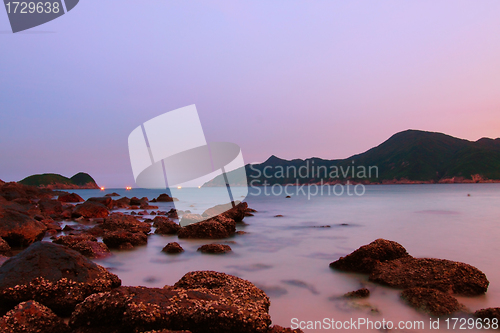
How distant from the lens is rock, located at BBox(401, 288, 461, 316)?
15.1 feet

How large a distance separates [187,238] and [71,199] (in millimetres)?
36916

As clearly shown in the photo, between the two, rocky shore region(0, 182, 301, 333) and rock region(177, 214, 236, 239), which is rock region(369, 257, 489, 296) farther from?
rock region(177, 214, 236, 239)

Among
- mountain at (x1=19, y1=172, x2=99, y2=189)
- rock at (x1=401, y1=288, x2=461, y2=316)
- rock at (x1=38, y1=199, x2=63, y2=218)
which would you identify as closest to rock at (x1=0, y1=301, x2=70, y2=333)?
rock at (x1=401, y1=288, x2=461, y2=316)

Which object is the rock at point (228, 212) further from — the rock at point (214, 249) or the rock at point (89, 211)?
the rock at point (89, 211)

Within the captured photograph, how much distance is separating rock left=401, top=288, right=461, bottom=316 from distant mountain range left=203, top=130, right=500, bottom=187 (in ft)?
300

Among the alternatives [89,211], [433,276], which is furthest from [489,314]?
[89,211]

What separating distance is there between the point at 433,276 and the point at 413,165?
149382 mm

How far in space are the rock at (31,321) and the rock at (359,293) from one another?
4.62 metres

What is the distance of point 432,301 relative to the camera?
15.6 feet

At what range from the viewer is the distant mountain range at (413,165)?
11569cm

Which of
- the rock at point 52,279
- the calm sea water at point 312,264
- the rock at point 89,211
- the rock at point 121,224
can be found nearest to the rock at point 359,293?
the calm sea water at point 312,264

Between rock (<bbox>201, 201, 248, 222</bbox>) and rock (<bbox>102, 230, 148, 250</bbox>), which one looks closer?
rock (<bbox>102, 230, 148, 250</bbox>)

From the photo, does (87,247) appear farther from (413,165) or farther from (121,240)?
(413,165)

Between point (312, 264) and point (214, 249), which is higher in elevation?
point (214, 249)
